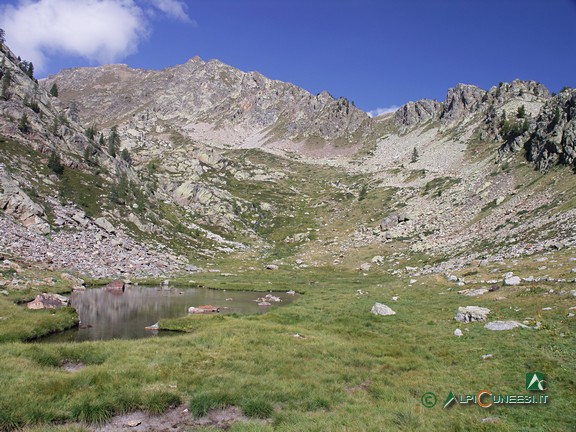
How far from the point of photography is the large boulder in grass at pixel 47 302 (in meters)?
36.2

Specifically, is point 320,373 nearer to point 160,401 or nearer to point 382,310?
point 160,401

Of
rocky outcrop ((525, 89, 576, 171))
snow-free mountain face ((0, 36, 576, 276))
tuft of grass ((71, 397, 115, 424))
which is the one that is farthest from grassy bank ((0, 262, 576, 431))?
rocky outcrop ((525, 89, 576, 171))

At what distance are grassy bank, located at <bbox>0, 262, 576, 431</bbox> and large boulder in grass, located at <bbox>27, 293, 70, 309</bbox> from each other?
1571 centimetres

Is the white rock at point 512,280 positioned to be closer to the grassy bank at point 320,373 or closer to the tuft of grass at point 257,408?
the grassy bank at point 320,373

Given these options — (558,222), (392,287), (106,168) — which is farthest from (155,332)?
(106,168)

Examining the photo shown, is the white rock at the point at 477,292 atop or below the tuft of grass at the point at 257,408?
atop

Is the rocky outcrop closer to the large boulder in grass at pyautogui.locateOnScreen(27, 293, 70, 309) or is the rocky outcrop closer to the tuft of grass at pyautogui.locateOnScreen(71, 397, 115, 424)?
the tuft of grass at pyautogui.locateOnScreen(71, 397, 115, 424)

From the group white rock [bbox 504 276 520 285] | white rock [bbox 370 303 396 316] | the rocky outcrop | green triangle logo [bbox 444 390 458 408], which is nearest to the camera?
green triangle logo [bbox 444 390 458 408]

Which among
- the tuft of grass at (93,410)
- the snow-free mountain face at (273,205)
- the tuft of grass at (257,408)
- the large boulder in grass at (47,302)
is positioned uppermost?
the snow-free mountain face at (273,205)

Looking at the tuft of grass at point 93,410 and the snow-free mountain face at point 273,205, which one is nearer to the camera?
the tuft of grass at point 93,410

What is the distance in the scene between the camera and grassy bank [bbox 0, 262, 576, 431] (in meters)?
14.1

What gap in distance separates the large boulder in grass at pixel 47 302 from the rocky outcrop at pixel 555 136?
90099 mm

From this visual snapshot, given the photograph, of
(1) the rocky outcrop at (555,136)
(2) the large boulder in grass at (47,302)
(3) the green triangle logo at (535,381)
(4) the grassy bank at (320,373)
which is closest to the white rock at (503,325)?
(4) the grassy bank at (320,373)

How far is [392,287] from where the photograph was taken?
175 ft
